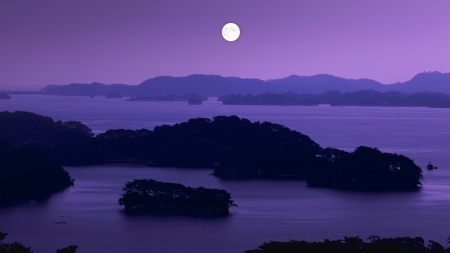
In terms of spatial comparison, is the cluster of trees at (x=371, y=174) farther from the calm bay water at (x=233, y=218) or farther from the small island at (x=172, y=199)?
the small island at (x=172, y=199)

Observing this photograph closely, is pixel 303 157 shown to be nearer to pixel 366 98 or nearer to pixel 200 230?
pixel 200 230

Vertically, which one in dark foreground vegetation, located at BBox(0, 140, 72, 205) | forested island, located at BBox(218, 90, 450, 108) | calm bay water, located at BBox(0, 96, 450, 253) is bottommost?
calm bay water, located at BBox(0, 96, 450, 253)

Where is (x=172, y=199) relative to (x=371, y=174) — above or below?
below

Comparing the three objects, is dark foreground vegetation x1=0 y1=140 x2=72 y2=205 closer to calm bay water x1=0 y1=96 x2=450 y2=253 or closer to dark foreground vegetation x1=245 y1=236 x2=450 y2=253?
calm bay water x1=0 y1=96 x2=450 y2=253

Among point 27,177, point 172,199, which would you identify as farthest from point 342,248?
point 27,177

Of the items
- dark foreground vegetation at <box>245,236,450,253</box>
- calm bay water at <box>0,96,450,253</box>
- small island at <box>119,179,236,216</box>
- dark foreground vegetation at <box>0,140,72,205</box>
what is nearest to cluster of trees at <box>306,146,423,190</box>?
calm bay water at <box>0,96,450,253</box>

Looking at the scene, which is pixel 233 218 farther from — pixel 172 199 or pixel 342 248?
pixel 342 248
